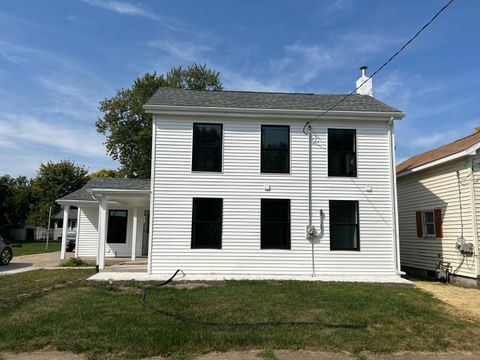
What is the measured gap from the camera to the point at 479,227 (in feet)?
36.7

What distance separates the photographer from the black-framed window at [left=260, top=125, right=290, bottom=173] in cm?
1227

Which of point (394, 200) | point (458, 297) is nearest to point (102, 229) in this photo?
point (394, 200)

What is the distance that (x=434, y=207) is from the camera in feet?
43.0

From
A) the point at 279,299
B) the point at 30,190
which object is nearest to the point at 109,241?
the point at 279,299

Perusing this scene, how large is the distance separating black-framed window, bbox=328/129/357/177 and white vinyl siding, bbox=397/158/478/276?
A: 2.92 meters

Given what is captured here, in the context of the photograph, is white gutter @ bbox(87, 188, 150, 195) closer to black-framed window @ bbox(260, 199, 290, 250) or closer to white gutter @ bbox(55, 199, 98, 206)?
black-framed window @ bbox(260, 199, 290, 250)

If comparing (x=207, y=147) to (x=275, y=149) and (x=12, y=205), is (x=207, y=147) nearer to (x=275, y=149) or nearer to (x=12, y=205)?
(x=275, y=149)

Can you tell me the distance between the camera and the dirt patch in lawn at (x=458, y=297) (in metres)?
7.92

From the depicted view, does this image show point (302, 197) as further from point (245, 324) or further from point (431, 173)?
point (245, 324)

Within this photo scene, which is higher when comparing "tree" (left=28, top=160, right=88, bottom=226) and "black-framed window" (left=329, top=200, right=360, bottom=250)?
"tree" (left=28, top=160, right=88, bottom=226)

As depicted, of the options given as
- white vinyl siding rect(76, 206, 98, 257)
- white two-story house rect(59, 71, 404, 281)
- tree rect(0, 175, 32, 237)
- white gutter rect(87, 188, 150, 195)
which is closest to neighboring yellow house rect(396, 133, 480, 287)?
white two-story house rect(59, 71, 404, 281)

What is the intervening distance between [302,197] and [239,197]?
191cm

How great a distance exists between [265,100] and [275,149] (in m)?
1.96

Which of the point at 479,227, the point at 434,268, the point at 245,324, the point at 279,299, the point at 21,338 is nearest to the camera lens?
the point at 21,338
